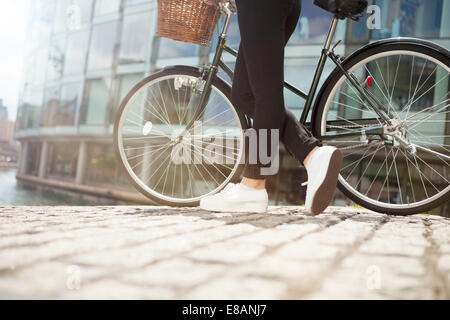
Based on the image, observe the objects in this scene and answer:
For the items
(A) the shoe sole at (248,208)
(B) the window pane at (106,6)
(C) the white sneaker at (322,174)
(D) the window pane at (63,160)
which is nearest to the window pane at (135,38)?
(B) the window pane at (106,6)

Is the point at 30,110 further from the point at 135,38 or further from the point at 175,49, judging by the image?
the point at 175,49

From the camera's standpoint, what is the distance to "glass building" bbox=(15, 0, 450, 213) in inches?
489

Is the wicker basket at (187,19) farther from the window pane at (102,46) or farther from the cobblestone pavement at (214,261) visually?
the window pane at (102,46)

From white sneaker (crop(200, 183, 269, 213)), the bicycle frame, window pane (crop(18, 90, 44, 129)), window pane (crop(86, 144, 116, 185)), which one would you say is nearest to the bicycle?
the bicycle frame

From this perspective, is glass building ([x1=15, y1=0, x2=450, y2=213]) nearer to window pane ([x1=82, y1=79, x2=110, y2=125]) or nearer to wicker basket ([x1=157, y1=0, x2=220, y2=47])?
window pane ([x1=82, y1=79, x2=110, y2=125])

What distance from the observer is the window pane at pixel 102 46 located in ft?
75.6

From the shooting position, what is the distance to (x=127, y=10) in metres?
22.4

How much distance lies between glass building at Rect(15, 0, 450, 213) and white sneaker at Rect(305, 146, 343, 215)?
10791 mm

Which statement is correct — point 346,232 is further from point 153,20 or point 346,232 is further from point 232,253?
point 153,20

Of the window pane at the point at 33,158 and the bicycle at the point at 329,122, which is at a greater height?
the bicycle at the point at 329,122

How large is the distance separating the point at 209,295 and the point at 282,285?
0.16m

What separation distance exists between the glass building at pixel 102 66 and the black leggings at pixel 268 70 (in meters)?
10.8
